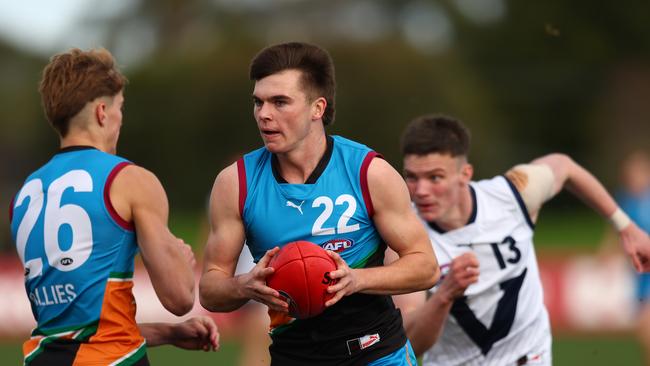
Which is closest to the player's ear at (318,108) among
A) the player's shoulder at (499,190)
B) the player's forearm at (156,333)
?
the player's forearm at (156,333)

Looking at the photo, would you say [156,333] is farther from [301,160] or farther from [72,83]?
[72,83]

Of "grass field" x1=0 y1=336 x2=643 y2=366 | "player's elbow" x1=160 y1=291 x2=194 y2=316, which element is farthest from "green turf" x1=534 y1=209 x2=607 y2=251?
"player's elbow" x1=160 y1=291 x2=194 y2=316

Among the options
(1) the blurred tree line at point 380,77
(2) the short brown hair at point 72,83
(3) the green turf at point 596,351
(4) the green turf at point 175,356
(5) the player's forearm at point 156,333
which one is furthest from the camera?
(1) the blurred tree line at point 380,77

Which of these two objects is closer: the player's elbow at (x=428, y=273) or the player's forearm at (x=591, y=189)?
the player's elbow at (x=428, y=273)

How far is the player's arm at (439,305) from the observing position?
592 cm

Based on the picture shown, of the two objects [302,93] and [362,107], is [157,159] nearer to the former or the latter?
[362,107]

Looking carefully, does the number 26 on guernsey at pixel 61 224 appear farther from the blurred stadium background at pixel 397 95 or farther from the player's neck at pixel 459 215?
the blurred stadium background at pixel 397 95

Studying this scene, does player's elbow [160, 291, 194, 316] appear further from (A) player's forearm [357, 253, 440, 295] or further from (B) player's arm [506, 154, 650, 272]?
(B) player's arm [506, 154, 650, 272]

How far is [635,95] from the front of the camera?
42.0 metres

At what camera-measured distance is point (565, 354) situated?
41.9ft

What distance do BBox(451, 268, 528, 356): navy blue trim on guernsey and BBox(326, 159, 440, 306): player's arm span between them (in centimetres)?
162

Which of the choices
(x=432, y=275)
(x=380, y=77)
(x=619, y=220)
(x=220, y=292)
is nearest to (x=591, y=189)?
→ (x=619, y=220)

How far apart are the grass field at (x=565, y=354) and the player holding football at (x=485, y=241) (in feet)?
17.7

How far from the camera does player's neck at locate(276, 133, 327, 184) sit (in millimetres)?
5188
